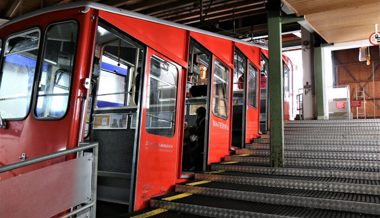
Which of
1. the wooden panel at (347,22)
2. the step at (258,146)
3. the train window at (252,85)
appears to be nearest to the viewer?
the wooden panel at (347,22)

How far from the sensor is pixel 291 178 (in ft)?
12.0

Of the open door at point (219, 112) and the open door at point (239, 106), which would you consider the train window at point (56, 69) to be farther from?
the open door at point (239, 106)

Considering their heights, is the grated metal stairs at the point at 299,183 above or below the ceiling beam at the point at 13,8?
below

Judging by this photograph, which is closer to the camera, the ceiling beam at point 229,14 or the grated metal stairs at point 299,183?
the grated metal stairs at point 299,183

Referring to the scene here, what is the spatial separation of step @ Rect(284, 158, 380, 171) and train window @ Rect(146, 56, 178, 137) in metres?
1.85

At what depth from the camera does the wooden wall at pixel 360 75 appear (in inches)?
693

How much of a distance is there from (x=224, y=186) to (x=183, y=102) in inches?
49.6

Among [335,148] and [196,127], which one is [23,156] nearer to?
[196,127]

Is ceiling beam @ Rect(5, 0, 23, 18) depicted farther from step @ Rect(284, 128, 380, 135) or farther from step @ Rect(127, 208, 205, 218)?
step @ Rect(284, 128, 380, 135)

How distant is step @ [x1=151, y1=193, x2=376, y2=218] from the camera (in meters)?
2.79

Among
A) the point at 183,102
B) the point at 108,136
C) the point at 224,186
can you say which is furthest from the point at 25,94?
the point at 224,186

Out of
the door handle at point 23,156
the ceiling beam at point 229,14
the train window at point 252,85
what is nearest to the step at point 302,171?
the train window at point 252,85

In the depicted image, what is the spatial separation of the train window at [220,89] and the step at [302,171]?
2.94 feet

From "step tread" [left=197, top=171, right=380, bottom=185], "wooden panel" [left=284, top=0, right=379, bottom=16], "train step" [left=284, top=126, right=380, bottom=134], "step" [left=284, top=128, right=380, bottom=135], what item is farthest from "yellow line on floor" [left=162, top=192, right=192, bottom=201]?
"train step" [left=284, top=126, right=380, bottom=134]
